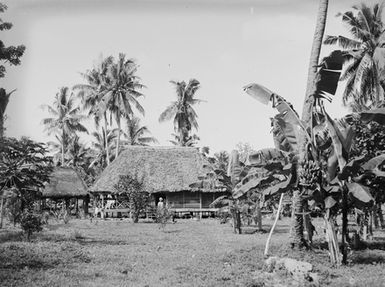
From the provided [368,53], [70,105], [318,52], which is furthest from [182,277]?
[70,105]

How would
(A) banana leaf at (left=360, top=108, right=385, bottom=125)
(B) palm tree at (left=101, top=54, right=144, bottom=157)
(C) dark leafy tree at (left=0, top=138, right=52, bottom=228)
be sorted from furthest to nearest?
(B) palm tree at (left=101, top=54, right=144, bottom=157)
(C) dark leafy tree at (left=0, top=138, right=52, bottom=228)
(A) banana leaf at (left=360, top=108, right=385, bottom=125)

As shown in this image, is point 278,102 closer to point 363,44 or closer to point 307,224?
point 307,224

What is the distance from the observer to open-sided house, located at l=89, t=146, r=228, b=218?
30125 mm

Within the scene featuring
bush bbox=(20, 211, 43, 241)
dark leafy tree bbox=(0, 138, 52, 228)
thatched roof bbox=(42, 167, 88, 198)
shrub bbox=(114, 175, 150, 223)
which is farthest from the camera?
thatched roof bbox=(42, 167, 88, 198)

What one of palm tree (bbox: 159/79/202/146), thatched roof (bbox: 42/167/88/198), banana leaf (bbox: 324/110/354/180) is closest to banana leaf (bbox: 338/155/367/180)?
banana leaf (bbox: 324/110/354/180)

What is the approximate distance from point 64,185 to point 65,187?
24 centimetres

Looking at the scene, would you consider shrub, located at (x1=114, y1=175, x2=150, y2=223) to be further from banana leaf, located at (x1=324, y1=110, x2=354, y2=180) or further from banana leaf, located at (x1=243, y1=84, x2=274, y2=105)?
banana leaf, located at (x1=324, y1=110, x2=354, y2=180)

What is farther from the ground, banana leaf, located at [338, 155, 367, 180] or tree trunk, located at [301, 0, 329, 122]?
tree trunk, located at [301, 0, 329, 122]

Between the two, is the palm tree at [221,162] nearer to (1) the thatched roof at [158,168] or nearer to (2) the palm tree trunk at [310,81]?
(1) the thatched roof at [158,168]

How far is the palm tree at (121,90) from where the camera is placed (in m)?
37.2

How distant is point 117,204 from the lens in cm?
3169

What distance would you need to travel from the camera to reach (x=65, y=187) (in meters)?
31.7

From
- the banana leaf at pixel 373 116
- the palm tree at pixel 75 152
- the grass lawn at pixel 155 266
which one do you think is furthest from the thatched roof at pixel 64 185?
the banana leaf at pixel 373 116

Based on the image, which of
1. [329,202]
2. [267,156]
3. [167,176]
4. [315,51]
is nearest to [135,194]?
[167,176]
